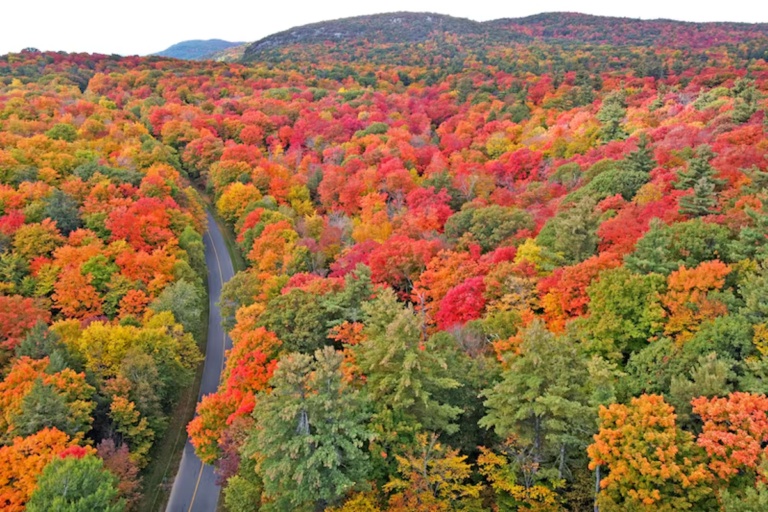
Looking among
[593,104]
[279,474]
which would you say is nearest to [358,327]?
[279,474]

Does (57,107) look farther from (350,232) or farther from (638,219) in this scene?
(638,219)

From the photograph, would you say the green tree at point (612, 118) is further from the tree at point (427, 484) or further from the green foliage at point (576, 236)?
the tree at point (427, 484)

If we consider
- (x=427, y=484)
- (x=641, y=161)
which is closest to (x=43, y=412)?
(x=427, y=484)

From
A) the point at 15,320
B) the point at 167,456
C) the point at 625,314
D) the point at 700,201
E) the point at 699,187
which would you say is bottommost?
the point at 167,456

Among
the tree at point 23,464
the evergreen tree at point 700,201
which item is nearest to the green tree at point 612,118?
the evergreen tree at point 700,201

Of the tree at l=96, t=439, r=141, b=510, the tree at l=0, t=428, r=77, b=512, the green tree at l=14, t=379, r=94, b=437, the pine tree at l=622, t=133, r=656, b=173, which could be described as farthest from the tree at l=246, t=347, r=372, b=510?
the pine tree at l=622, t=133, r=656, b=173

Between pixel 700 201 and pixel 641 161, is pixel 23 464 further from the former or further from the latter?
pixel 641 161
